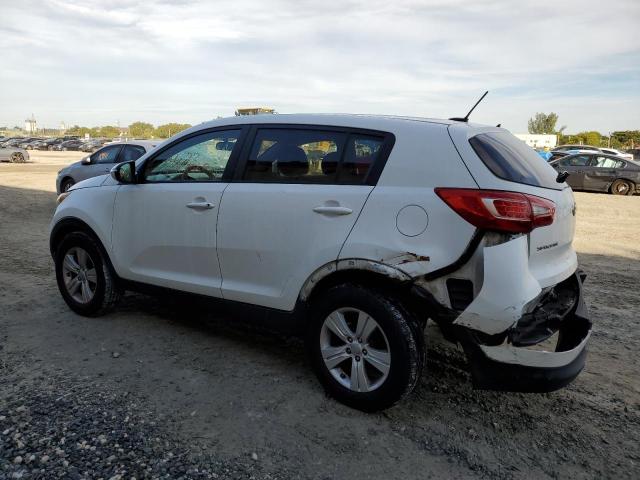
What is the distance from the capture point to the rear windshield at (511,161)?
2.96m

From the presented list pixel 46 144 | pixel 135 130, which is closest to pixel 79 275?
pixel 46 144

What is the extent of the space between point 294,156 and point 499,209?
1.41 meters

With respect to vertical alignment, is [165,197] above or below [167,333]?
above

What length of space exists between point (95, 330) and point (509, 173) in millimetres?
3457

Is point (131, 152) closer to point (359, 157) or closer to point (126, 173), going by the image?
point (126, 173)

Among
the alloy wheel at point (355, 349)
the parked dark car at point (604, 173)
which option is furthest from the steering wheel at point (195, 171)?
the parked dark car at point (604, 173)

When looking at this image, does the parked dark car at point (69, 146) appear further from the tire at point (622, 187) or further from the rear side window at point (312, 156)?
the rear side window at point (312, 156)

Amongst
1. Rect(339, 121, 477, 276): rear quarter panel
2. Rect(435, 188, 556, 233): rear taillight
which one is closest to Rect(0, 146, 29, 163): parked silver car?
Rect(339, 121, 477, 276): rear quarter panel

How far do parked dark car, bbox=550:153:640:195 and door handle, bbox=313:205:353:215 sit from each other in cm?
1663

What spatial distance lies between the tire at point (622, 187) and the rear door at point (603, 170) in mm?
182

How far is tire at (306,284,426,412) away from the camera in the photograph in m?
2.97

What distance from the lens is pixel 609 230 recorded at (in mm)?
10312

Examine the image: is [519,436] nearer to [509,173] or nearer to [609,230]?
[509,173]

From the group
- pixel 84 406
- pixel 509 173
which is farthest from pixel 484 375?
pixel 84 406
